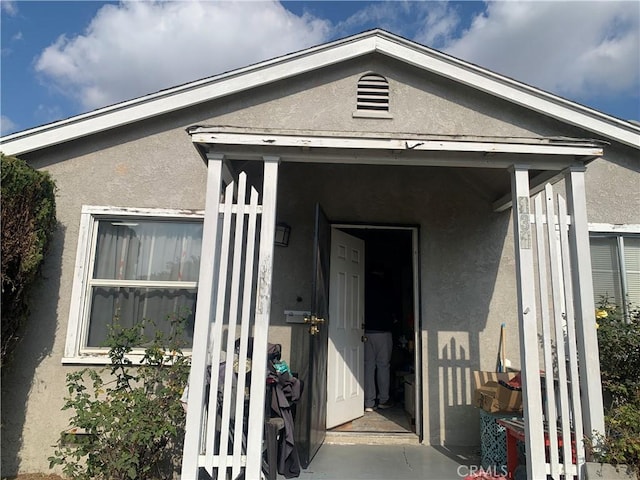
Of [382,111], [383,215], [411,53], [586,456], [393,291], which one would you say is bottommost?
[586,456]

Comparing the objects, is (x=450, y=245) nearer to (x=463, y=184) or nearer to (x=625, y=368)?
(x=463, y=184)

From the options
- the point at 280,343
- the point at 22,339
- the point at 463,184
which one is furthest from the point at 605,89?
the point at 22,339

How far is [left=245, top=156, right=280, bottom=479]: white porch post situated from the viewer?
→ 8.53 ft

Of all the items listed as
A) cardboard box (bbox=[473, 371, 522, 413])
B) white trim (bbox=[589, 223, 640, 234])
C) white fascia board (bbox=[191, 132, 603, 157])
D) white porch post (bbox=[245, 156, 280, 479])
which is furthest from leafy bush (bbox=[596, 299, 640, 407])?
white porch post (bbox=[245, 156, 280, 479])

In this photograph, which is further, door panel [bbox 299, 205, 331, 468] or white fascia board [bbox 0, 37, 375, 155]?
white fascia board [bbox 0, 37, 375, 155]

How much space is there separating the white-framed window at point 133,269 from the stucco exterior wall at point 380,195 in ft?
0.45

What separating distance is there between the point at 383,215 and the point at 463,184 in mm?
990

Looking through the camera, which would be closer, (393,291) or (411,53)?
(411,53)

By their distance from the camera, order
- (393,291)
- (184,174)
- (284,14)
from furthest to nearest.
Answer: (393,291) < (284,14) < (184,174)

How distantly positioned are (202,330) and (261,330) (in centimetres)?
41

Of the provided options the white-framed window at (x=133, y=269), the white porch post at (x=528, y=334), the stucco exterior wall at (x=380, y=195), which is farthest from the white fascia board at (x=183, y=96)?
the white porch post at (x=528, y=334)

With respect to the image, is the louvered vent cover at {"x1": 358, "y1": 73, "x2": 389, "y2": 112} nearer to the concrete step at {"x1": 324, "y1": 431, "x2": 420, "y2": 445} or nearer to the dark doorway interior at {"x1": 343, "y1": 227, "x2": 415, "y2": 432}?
the dark doorway interior at {"x1": 343, "y1": 227, "x2": 415, "y2": 432}

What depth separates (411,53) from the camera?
13.8 ft

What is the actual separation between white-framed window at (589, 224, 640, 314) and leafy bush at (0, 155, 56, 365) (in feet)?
18.0
